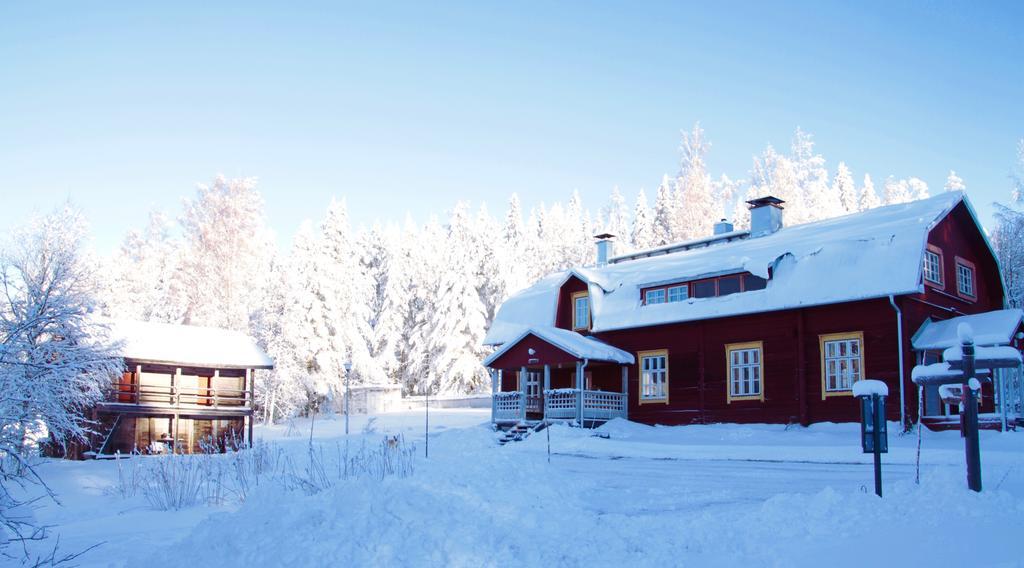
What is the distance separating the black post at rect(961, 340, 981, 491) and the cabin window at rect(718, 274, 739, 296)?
47.0 ft

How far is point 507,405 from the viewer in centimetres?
2689

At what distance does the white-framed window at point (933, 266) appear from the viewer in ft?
72.0

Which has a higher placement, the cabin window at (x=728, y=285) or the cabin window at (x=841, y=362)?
the cabin window at (x=728, y=285)

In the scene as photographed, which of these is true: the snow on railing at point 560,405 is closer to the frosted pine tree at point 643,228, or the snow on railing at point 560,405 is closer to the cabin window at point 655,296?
the cabin window at point 655,296

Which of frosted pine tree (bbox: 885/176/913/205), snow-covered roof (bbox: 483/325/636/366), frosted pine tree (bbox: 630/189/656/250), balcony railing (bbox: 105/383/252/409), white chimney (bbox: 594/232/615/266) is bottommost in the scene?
balcony railing (bbox: 105/383/252/409)

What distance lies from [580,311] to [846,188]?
49996 millimetres

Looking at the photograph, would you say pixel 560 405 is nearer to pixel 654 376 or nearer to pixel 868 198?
pixel 654 376

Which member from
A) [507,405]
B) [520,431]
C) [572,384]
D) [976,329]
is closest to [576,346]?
[520,431]

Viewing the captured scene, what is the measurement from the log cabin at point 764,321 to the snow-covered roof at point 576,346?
0.19 feet

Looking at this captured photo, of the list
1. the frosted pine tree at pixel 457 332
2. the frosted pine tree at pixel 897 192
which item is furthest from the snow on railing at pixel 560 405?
the frosted pine tree at pixel 897 192

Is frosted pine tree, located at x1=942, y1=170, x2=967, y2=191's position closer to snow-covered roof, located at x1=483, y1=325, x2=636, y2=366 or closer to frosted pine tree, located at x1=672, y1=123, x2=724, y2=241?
frosted pine tree, located at x1=672, y1=123, x2=724, y2=241

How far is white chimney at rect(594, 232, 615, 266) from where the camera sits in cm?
3284

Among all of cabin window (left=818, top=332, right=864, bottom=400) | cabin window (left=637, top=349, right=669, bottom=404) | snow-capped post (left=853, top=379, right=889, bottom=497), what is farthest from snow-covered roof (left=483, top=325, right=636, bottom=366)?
snow-capped post (left=853, top=379, right=889, bottom=497)

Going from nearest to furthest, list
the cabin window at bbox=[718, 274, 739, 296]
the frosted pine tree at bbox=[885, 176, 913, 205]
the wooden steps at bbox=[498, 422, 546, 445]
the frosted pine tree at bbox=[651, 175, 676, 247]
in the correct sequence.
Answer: the cabin window at bbox=[718, 274, 739, 296]
the wooden steps at bbox=[498, 422, 546, 445]
the frosted pine tree at bbox=[651, 175, 676, 247]
the frosted pine tree at bbox=[885, 176, 913, 205]
